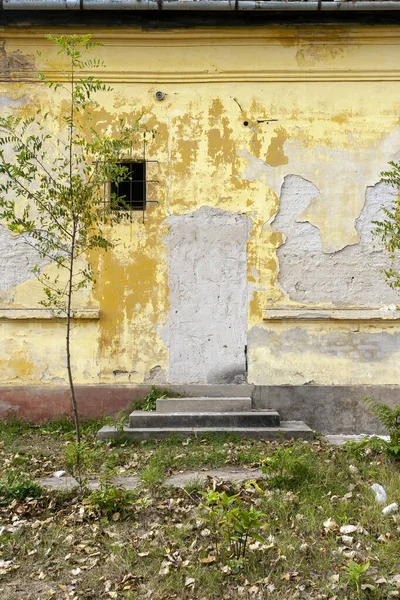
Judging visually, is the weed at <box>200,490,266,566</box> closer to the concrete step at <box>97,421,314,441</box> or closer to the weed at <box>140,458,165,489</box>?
the weed at <box>140,458,165,489</box>

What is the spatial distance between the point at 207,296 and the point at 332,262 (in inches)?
70.0

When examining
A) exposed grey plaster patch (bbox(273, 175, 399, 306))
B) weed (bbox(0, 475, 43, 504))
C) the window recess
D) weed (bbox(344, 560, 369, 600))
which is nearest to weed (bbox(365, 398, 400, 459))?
weed (bbox(344, 560, 369, 600))

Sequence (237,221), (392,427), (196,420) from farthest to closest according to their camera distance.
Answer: (237,221) → (196,420) → (392,427)

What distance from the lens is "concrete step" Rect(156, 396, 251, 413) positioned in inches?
310

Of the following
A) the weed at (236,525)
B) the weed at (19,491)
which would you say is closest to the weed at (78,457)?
the weed at (19,491)

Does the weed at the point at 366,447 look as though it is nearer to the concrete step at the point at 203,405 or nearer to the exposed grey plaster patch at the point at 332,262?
the concrete step at the point at 203,405

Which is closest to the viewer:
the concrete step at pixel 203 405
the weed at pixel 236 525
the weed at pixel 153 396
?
the weed at pixel 236 525

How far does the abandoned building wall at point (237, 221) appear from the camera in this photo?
27.3ft

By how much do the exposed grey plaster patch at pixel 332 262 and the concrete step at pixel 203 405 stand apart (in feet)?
5.48

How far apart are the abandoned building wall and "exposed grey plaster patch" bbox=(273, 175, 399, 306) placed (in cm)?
2

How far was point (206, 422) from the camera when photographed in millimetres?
7535

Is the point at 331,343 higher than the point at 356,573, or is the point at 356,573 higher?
the point at 331,343

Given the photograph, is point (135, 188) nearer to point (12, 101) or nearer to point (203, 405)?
point (12, 101)

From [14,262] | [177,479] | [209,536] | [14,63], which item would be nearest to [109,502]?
[209,536]
